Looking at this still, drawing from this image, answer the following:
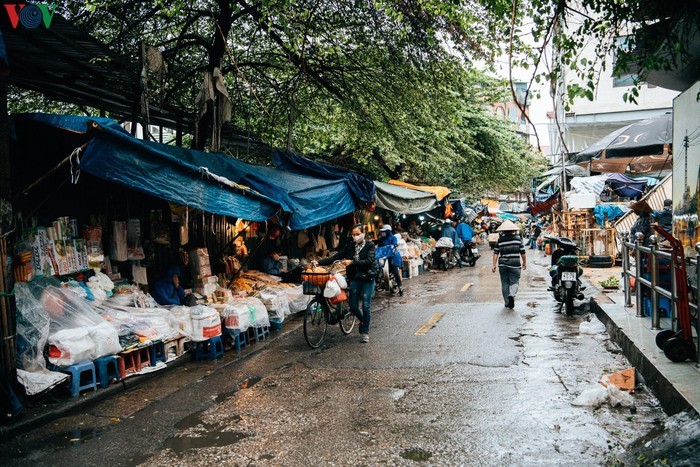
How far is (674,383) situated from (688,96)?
5473mm

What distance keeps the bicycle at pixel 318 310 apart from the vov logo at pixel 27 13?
17.2 ft

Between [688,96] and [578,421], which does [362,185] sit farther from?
[578,421]

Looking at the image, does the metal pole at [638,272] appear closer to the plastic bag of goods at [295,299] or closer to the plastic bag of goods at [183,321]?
the plastic bag of goods at [295,299]

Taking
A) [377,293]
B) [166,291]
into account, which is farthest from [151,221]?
[377,293]

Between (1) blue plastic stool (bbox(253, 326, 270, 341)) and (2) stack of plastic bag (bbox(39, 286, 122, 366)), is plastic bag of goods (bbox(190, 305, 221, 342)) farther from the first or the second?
(2) stack of plastic bag (bbox(39, 286, 122, 366))

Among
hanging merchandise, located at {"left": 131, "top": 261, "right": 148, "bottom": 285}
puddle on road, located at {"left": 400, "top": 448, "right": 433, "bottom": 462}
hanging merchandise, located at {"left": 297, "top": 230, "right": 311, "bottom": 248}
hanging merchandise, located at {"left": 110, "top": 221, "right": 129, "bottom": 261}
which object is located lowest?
puddle on road, located at {"left": 400, "top": 448, "right": 433, "bottom": 462}

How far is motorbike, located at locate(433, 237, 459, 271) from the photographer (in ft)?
73.4

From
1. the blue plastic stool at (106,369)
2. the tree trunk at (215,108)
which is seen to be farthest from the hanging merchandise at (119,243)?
the tree trunk at (215,108)

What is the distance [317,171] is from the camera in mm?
14062

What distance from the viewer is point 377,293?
16266 mm

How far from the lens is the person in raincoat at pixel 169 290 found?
→ 30.1 ft

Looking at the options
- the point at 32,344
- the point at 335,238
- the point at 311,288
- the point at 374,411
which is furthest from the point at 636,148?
the point at 32,344

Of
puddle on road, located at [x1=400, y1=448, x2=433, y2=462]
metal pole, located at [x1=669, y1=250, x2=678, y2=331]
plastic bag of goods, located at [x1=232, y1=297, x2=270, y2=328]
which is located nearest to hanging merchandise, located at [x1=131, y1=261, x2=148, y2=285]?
plastic bag of goods, located at [x1=232, y1=297, x2=270, y2=328]

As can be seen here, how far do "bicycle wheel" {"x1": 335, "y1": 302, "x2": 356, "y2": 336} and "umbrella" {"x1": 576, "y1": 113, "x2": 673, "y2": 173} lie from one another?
882 centimetres
